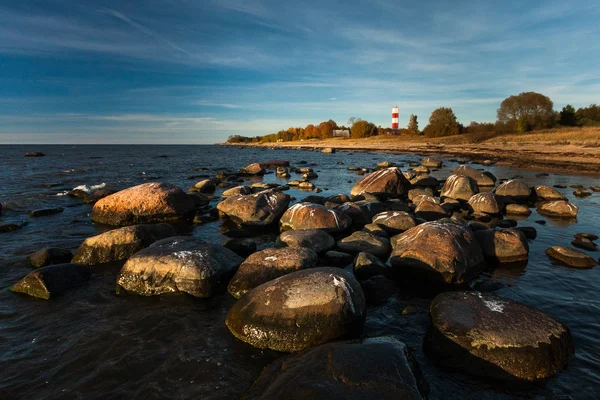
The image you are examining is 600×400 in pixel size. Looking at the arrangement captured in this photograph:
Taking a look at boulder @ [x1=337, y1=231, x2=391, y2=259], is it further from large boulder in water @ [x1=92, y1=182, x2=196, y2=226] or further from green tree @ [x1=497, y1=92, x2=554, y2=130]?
green tree @ [x1=497, y1=92, x2=554, y2=130]

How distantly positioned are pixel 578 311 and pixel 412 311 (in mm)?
3283

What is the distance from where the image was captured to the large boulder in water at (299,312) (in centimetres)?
509

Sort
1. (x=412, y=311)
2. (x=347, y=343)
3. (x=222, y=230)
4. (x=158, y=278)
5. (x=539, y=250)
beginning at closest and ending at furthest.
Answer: (x=347, y=343), (x=412, y=311), (x=158, y=278), (x=539, y=250), (x=222, y=230)

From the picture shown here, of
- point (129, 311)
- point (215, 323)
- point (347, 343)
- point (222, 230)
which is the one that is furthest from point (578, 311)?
point (222, 230)

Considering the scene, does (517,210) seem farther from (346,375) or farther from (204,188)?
(204,188)

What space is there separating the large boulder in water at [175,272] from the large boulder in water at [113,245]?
1905 mm

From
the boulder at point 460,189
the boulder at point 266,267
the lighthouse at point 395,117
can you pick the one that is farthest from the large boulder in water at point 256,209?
the lighthouse at point 395,117

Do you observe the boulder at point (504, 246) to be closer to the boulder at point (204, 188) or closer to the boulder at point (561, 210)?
the boulder at point (561, 210)

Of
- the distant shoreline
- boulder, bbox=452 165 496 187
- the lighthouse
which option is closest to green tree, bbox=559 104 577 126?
the distant shoreline

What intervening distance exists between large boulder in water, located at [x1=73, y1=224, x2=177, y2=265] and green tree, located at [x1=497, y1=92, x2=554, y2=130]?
71155 millimetres

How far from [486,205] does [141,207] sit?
14596 millimetres

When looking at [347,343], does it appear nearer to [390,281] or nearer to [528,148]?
[390,281]

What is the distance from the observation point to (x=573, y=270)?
322 inches

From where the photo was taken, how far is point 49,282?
711cm
